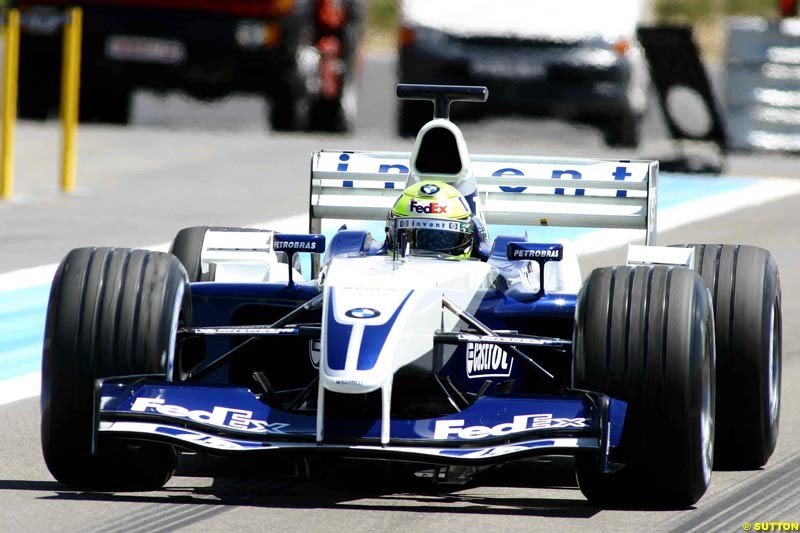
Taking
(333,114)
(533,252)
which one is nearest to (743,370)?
(533,252)

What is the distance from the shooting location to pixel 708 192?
1831 centimetres

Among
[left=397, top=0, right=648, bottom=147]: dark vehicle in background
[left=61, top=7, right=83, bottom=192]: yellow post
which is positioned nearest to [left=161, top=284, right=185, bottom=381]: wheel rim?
[left=61, top=7, right=83, bottom=192]: yellow post

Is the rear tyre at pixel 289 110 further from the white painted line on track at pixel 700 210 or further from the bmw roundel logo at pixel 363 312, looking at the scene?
the bmw roundel logo at pixel 363 312

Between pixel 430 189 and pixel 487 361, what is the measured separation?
881mm

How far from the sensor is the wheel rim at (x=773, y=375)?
7.88m

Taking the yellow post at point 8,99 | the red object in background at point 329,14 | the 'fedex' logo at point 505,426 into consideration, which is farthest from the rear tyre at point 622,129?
the 'fedex' logo at point 505,426

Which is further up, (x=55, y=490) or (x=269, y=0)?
(x=269, y=0)

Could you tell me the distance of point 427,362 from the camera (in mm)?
7246

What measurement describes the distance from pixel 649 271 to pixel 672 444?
68 cm

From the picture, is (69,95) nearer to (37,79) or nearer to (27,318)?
(37,79)

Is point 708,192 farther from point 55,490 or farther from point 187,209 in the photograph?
point 55,490

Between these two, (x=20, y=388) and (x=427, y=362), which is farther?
(x=20, y=388)

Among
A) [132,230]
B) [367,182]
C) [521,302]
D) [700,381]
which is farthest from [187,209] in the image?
[700,381]

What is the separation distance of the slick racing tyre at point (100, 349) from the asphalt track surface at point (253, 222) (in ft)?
0.40
